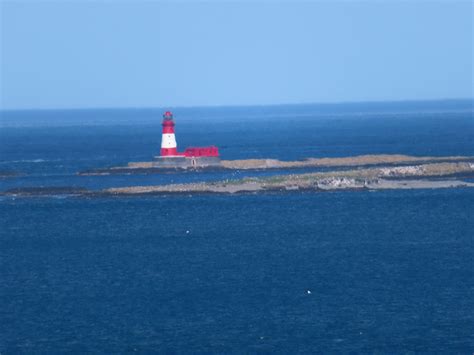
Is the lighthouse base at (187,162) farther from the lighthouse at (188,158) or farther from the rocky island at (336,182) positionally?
→ the rocky island at (336,182)

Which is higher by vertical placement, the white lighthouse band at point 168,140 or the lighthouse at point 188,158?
the white lighthouse band at point 168,140

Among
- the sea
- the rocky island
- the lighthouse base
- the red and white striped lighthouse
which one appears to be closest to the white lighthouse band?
the red and white striped lighthouse

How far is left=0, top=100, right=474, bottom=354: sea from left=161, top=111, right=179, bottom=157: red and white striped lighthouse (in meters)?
6.74

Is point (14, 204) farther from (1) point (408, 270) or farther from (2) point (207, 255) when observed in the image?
(1) point (408, 270)

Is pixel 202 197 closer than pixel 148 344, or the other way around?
pixel 148 344

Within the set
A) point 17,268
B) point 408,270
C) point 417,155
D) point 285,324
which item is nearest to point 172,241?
point 17,268

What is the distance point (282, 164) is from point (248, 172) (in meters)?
4.51

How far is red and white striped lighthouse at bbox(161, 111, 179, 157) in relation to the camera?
3041 inches

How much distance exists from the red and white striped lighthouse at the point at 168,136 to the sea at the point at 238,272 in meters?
6.74

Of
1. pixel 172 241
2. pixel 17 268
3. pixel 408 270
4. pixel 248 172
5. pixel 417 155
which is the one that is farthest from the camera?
pixel 417 155

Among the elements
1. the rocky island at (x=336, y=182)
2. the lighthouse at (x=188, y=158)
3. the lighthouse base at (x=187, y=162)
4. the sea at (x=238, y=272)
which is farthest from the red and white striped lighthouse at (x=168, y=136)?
the rocky island at (x=336, y=182)

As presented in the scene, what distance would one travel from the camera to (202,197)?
204ft

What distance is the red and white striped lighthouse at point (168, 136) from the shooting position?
77250mm

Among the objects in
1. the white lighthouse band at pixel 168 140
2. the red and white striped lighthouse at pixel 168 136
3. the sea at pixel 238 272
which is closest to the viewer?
the sea at pixel 238 272
